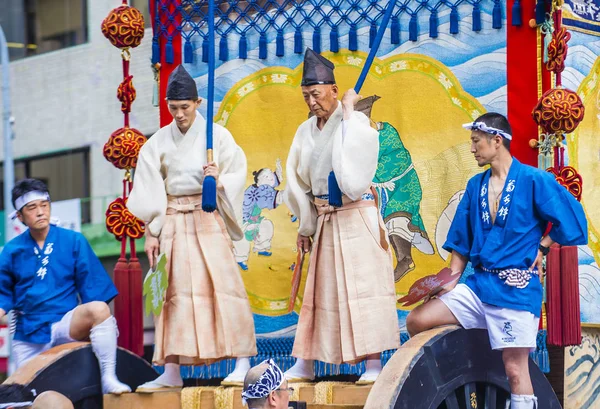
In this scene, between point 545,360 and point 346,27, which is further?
point 346,27

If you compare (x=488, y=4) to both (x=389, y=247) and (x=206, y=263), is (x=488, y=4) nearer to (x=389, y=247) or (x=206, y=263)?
(x=389, y=247)

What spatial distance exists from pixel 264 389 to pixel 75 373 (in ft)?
6.51

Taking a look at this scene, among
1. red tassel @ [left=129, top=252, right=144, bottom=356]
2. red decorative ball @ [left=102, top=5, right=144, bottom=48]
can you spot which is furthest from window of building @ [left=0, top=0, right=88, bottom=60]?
red tassel @ [left=129, top=252, right=144, bottom=356]

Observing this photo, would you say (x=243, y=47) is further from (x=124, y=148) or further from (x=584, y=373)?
(x=584, y=373)

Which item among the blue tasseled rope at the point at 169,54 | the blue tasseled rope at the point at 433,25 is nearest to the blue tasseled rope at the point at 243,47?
the blue tasseled rope at the point at 169,54

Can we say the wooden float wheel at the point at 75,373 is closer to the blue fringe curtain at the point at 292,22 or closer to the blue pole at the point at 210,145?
the blue pole at the point at 210,145

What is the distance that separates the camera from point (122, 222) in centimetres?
658

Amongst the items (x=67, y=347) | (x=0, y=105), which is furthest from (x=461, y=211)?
(x=0, y=105)

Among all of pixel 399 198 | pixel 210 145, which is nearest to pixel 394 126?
pixel 399 198

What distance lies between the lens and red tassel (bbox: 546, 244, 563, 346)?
547cm

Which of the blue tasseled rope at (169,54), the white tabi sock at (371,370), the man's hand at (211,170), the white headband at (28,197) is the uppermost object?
the blue tasseled rope at (169,54)

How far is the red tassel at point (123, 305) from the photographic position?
6.54 meters

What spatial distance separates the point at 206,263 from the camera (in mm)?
6039

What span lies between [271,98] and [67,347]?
1.79 meters
